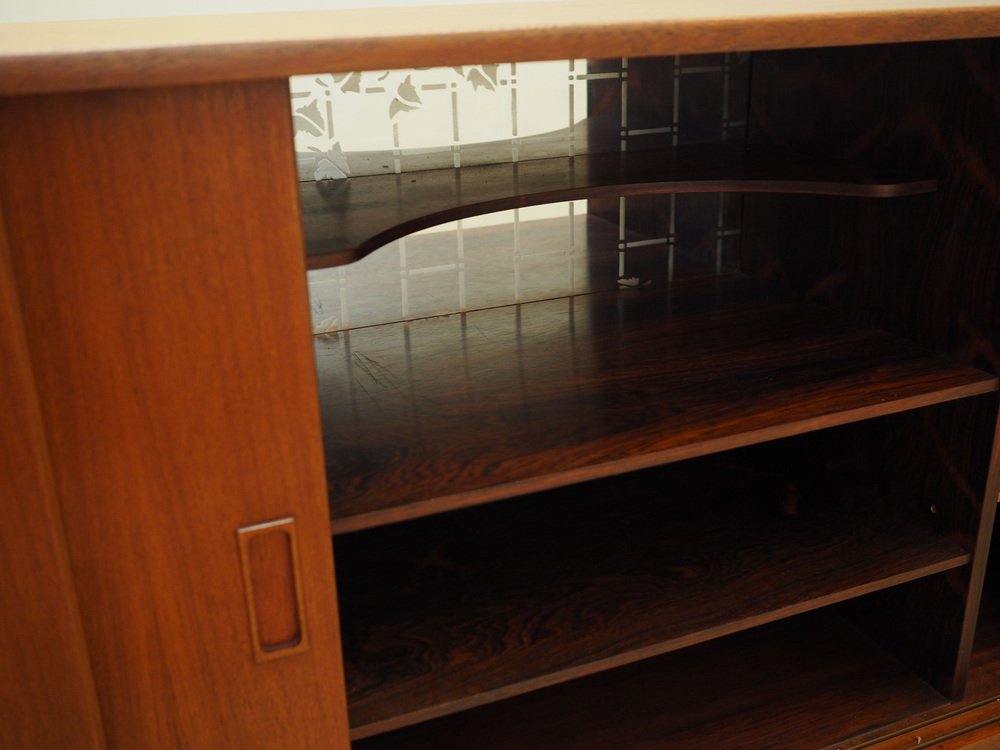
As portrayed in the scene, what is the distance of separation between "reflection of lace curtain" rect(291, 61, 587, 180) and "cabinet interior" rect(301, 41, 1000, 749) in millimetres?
40

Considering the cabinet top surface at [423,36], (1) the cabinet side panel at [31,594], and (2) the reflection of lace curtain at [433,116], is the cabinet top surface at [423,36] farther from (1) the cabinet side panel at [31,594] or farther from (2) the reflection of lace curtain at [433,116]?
(2) the reflection of lace curtain at [433,116]

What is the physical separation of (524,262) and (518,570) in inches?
17.3

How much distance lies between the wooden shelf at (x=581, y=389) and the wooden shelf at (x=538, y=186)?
0.65 feet

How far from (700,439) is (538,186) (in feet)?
1.19

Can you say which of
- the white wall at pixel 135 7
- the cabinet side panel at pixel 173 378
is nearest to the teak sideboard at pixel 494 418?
the cabinet side panel at pixel 173 378

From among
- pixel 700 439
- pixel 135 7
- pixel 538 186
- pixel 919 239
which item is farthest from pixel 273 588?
pixel 135 7

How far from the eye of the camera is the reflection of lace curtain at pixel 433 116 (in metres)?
1.20

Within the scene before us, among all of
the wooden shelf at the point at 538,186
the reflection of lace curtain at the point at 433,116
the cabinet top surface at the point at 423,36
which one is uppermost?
the cabinet top surface at the point at 423,36

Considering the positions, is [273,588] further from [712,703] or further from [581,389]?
[712,703]

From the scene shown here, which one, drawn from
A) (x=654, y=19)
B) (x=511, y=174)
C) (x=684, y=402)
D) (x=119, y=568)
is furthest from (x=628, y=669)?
(x=654, y=19)

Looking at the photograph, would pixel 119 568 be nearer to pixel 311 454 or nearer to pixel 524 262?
pixel 311 454

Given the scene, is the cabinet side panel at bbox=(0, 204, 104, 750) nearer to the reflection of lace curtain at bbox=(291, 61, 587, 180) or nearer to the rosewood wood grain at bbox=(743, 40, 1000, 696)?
the reflection of lace curtain at bbox=(291, 61, 587, 180)

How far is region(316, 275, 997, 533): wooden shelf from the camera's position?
3.05 ft

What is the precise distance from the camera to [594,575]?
3.80 ft
